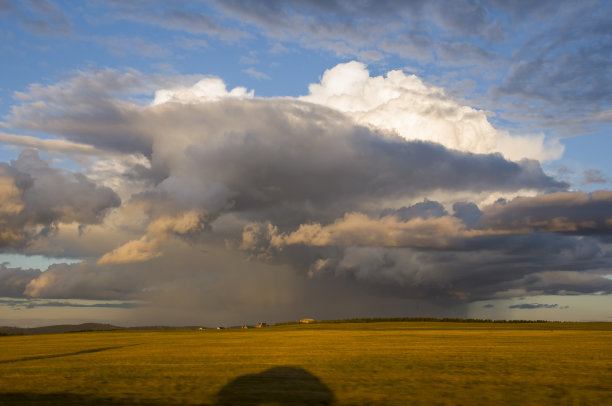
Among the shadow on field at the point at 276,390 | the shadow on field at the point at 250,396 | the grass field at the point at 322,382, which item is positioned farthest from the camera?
the grass field at the point at 322,382

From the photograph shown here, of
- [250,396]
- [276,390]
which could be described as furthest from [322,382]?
[250,396]

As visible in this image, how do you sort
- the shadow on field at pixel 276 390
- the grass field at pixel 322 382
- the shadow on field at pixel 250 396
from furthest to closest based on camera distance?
the grass field at pixel 322 382, the shadow on field at pixel 276 390, the shadow on field at pixel 250 396

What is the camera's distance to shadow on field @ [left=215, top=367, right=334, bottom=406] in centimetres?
2228

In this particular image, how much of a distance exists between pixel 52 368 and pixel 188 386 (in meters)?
17.1

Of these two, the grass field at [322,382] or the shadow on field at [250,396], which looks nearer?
the shadow on field at [250,396]

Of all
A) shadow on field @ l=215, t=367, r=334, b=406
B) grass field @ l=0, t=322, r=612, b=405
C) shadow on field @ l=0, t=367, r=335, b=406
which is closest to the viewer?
shadow on field @ l=0, t=367, r=335, b=406

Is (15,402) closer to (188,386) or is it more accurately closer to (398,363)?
(188,386)

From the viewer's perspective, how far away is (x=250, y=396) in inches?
931

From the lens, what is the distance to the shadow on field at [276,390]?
22281 mm

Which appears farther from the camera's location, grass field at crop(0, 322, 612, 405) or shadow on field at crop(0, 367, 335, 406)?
grass field at crop(0, 322, 612, 405)

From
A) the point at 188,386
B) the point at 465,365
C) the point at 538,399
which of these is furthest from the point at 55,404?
the point at 465,365

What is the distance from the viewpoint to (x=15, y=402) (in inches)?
888

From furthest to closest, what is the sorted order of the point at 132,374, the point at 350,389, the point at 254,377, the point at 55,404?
the point at 132,374
the point at 254,377
the point at 350,389
the point at 55,404

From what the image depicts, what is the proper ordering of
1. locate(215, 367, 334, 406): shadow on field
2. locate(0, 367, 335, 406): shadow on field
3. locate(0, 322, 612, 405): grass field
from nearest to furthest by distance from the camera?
locate(0, 367, 335, 406): shadow on field
locate(215, 367, 334, 406): shadow on field
locate(0, 322, 612, 405): grass field
